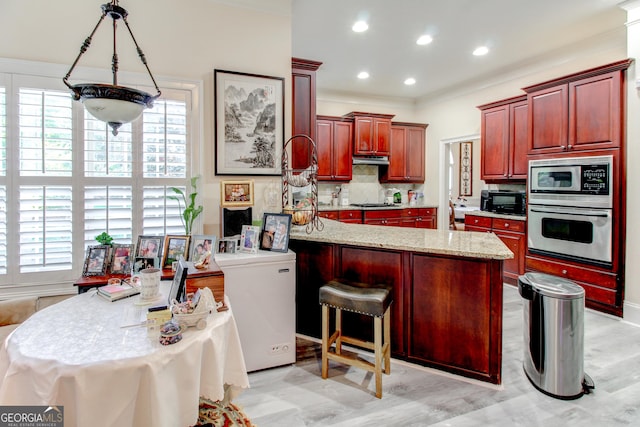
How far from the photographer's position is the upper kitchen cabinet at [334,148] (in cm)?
586

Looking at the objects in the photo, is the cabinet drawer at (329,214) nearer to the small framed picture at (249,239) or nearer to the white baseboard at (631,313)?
the small framed picture at (249,239)

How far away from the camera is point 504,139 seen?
193 inches

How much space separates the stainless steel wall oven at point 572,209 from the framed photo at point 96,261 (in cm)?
450

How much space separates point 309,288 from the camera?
297 cm

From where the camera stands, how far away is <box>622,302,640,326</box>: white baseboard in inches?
130

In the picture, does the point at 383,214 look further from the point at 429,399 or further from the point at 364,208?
the point at 429,399

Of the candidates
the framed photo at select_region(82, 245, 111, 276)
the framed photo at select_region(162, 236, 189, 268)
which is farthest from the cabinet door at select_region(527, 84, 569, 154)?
the framed photo at select_region(82, 245, 111, 276)

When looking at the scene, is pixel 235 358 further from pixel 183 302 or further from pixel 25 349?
pixel 25 349

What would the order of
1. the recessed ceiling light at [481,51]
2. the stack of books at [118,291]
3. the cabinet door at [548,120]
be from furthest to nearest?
the recessed ceiling light at [481,51]
the cabinet door at [548,120]
the stack of books at [118,291]

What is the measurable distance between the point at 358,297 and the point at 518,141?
3.80 meters

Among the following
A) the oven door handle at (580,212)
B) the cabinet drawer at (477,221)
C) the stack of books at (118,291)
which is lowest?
the stack of books at (118,291)

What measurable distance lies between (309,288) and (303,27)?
283 centimetres

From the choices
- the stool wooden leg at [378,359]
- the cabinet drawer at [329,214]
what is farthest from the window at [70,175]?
the cabinet drawer at [329,214]

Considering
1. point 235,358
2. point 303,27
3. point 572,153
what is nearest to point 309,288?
point 235,358
